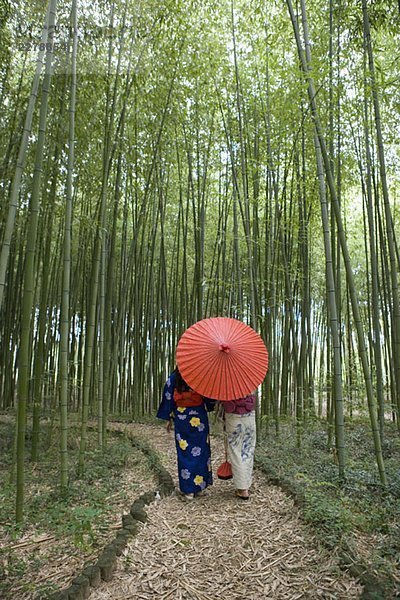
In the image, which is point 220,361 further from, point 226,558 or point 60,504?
point 60,504

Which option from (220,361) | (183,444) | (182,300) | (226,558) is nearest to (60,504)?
(183,444)

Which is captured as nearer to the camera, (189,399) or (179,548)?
(179,548)

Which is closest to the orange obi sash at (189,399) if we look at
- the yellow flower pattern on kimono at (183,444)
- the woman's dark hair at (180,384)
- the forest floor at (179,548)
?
the woman's dark hair at (180,384)

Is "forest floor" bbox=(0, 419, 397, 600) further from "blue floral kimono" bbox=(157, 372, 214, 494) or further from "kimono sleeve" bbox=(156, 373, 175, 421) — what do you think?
"kimono sleeve" bbox=(156, 373, 175, 421)

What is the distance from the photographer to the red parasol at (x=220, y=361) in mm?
2809

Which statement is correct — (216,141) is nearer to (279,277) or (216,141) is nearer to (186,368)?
(279,277)

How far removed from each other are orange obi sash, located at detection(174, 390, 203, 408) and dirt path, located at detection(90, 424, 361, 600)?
2.01 feet

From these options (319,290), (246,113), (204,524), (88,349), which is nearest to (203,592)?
(204,524)

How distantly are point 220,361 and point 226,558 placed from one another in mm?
1064

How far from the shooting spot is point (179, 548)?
2266mm

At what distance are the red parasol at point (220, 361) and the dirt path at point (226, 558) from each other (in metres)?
0.69

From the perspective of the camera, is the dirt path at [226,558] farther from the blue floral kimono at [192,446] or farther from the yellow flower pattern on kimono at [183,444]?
the yellow flower pattern on kimono at [183,444]

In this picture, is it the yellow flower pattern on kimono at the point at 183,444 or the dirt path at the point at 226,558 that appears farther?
the yellow flower pattern on kimono at the point at 183,444

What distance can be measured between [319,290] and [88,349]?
22.8 feet
